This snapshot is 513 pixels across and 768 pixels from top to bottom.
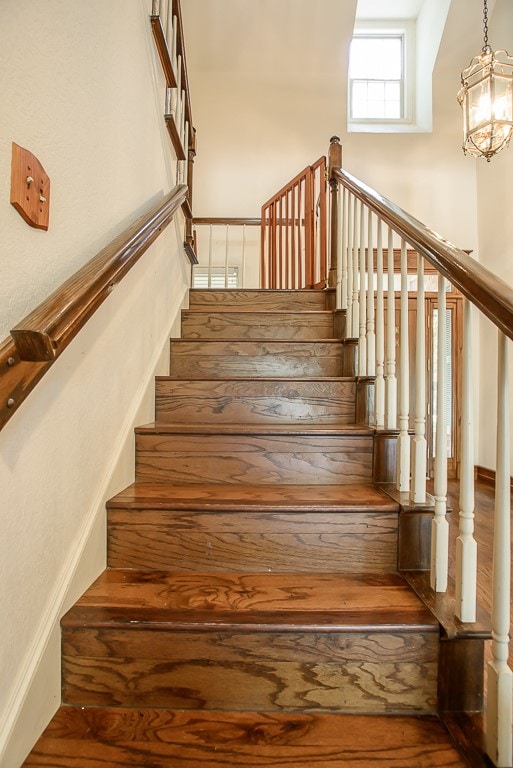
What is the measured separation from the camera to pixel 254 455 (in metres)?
1.39

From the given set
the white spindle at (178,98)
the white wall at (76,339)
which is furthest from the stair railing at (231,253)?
the white wall at (76,339)

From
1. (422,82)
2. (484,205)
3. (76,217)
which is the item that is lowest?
(76,217)

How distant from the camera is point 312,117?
4.41 metres

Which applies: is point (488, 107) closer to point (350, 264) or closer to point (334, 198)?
point (334, 198)

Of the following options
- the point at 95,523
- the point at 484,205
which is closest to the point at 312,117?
the point at 484,205

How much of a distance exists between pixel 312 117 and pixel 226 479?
4439mm

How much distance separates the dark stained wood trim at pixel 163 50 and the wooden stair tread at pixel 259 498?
1704 millimetres

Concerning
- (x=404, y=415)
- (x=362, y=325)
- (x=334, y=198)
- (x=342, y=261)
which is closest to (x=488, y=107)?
(x=334, y=198)

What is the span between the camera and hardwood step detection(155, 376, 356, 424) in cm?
167

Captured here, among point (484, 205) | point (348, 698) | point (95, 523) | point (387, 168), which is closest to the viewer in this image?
point (348, 698)

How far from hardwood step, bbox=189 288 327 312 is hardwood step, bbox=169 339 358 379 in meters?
0.55

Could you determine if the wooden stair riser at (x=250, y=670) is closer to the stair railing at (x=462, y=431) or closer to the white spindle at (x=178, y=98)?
the stair railing at (x=462, y=431)

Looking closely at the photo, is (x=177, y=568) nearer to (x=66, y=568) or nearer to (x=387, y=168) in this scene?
(x=66, y=568)

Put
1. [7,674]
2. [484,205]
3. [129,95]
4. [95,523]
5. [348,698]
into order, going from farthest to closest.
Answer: [484,205], [129,95], [95,523], [348,698], [7,674]
